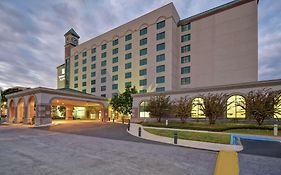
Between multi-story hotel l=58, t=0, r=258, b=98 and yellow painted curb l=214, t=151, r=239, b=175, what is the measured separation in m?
32.9

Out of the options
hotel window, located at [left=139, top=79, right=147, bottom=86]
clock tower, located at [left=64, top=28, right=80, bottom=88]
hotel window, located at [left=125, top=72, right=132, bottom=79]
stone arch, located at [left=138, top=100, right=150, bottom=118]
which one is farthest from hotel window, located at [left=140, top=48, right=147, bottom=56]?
clock tower, located at [left=64, top=28, right=80, bottom=88]

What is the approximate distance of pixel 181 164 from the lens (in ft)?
26.7

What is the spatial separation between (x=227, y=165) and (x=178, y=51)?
135 ft

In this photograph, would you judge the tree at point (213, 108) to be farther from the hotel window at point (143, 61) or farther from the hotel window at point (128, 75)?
the hotel window at point (128, 75)

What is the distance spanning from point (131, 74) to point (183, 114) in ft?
87.2

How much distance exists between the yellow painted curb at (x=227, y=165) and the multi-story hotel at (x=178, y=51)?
32855 millimetres

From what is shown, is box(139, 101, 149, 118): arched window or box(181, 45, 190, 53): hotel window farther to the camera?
box(181, 45, 190, 53): hotel window

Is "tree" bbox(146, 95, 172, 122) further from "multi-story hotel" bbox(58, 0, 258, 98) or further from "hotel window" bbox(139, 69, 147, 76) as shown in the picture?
"hotel window" bbox(139, 69, 147, 76)

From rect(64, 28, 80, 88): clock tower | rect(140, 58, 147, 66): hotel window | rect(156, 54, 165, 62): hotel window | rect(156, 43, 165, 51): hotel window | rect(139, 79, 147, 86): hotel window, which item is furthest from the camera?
rect(64, 28, 80, 88): clock tower

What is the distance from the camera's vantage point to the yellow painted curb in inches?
280

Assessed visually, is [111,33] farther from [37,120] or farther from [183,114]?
[183,114]

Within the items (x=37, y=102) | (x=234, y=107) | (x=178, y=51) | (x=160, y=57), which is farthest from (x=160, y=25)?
(x=37, y=102)

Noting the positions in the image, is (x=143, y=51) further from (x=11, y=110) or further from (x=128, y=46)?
(x=11, y=110)

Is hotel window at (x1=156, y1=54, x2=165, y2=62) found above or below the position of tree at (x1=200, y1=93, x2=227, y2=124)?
above
